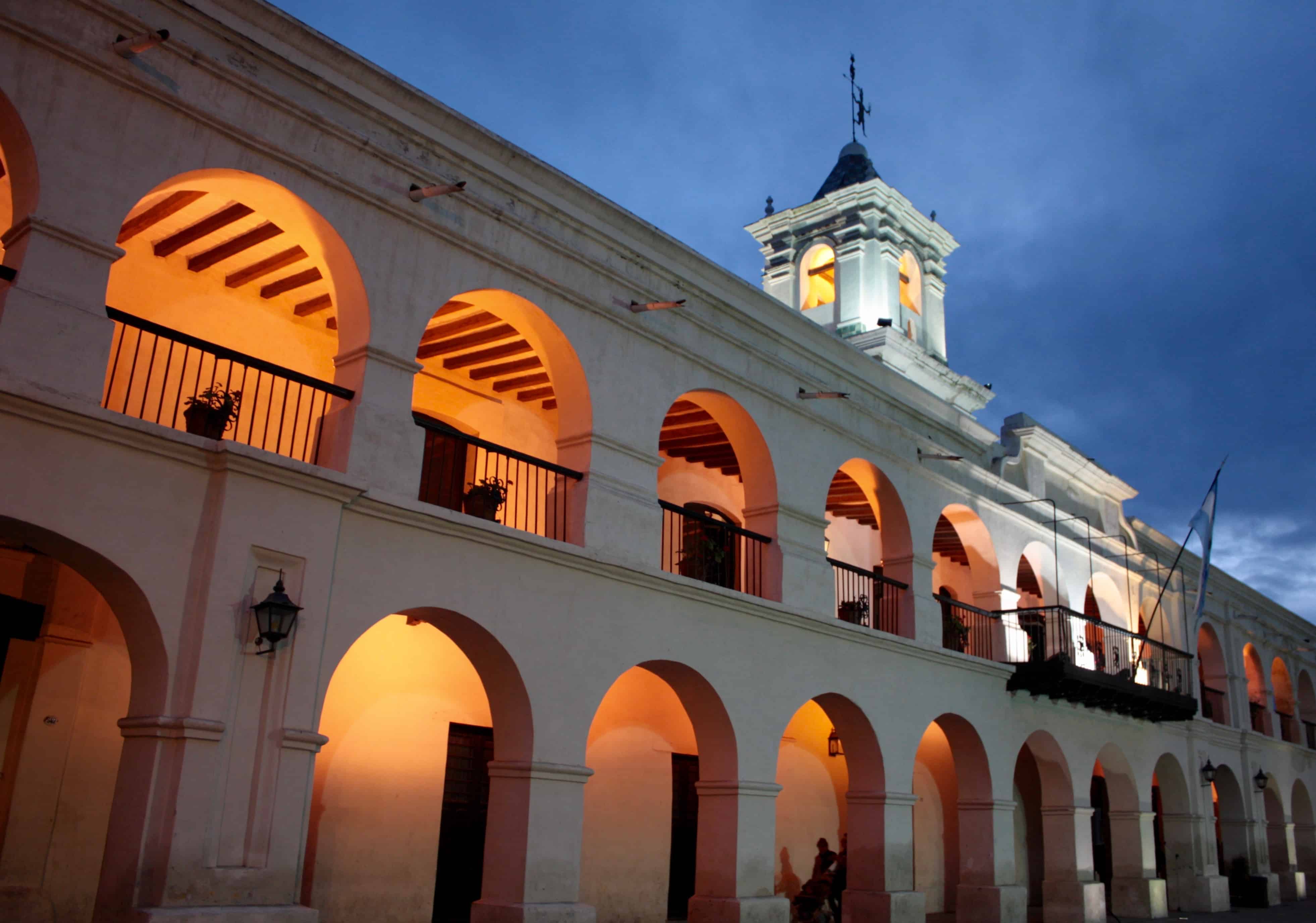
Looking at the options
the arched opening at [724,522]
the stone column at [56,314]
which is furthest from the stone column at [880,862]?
the stone column at [56,314]

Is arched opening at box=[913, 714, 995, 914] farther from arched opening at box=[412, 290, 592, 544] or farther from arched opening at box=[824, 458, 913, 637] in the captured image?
arched opening at box=[412, 290, 592, 544]

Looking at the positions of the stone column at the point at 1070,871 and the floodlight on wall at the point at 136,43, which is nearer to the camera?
the floodlight on wall at the point at 136,43

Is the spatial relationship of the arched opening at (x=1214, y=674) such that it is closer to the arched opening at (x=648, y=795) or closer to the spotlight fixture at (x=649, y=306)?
the arched opening at (x=648, y=795)

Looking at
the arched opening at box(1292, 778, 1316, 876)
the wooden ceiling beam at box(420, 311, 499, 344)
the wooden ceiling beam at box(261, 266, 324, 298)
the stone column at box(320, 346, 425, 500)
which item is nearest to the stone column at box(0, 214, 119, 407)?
the stone column at box(320, 346, 425, 500)

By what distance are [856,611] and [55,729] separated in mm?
10295

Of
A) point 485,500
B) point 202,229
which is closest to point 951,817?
point 485,500

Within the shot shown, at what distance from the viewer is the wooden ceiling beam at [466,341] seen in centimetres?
1284

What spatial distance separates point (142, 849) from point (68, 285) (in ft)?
13.2

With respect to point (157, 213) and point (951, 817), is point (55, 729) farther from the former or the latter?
point (951, 817)

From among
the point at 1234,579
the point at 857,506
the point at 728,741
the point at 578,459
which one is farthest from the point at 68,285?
the point at 1234,579

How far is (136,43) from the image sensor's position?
Answer: 8758mm

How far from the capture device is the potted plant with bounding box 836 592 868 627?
1627 centimetres

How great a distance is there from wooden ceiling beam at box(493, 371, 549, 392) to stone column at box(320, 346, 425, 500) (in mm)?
3558

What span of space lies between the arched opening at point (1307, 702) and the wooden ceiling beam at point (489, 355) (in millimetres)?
27418
